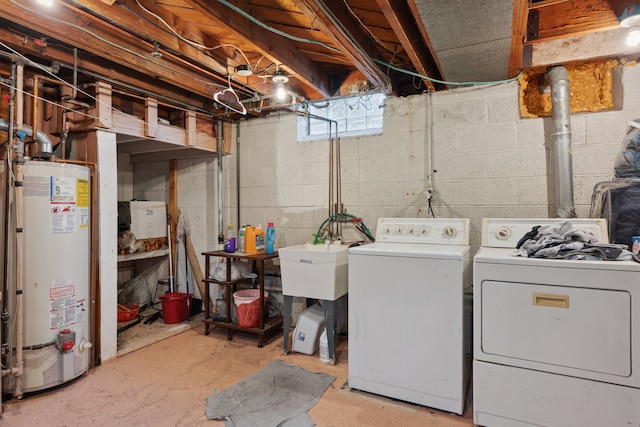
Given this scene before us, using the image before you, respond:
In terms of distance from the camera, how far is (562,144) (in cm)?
226

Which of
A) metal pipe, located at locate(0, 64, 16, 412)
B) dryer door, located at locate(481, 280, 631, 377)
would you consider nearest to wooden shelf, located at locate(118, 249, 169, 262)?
metal pipe, located at locate(0, 64, 16, 412)

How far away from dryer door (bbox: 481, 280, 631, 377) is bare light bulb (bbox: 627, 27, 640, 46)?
56.0 inches

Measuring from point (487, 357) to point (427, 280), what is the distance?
18.4 inches

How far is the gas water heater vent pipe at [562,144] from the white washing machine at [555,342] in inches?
30.2

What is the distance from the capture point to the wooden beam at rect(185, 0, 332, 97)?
5.82 feet

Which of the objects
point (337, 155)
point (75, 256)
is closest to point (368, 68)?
point (337, 155)

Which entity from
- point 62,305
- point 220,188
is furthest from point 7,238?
point 220,188

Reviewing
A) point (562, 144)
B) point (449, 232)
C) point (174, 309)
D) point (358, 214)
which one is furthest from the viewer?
point (174, 309)

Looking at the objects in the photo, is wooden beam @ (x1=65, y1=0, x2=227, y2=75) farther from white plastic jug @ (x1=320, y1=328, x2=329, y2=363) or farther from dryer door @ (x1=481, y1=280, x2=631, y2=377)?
dryer door @ (x1=481, y1=280, x2=631, y2=377)

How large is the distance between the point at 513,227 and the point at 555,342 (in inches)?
30.8

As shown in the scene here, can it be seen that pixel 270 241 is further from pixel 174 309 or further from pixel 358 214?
pixel 174 309

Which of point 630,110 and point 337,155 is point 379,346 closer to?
point 337,155

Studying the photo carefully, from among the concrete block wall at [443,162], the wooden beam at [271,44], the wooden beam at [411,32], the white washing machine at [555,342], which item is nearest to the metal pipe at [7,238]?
the wooden beam at [271,44]

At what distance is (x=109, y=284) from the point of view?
2.60 m
